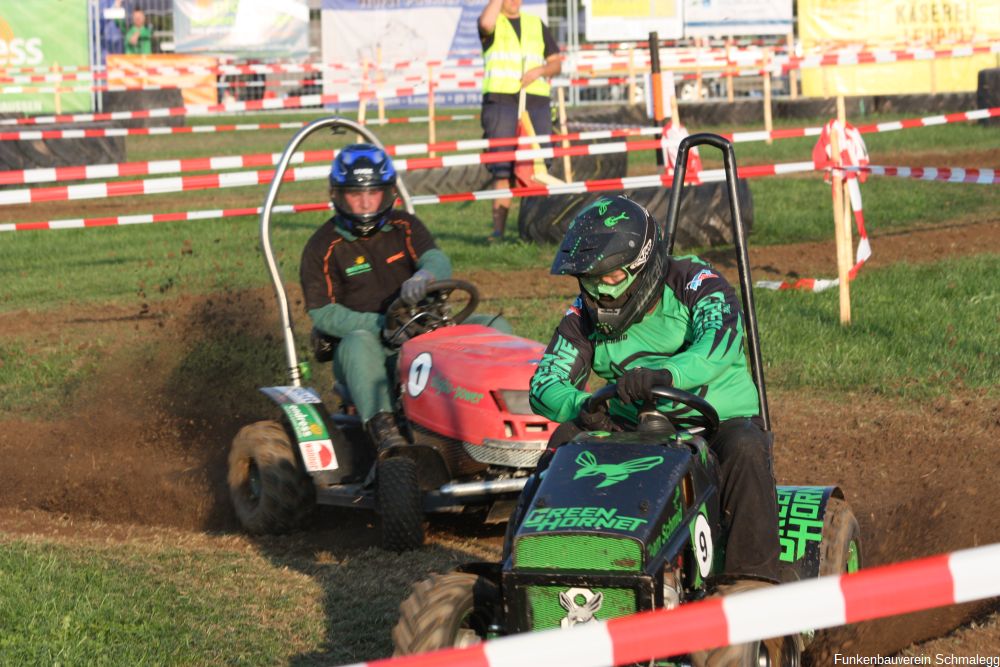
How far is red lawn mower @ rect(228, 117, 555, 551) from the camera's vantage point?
6.04m

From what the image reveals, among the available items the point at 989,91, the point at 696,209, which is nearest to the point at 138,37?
the point at 989,91

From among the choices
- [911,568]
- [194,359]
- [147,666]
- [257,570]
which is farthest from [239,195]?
[911,568]

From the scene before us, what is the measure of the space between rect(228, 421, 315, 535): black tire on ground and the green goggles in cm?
252

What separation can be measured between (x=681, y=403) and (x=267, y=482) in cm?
276

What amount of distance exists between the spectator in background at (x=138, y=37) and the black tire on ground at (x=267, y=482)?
2769 centimetres

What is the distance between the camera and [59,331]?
1107 centimetres

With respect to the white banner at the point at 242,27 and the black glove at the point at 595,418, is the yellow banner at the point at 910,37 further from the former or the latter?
the black glove at the point at 595,418

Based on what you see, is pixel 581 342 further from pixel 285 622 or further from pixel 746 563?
pixel 285 622

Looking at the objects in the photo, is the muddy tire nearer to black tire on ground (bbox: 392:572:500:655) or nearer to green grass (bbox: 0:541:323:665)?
black tire on ground (bbox: 392:572:500:655)

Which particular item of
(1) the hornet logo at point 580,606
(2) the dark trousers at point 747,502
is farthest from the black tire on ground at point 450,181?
(1) the hornet logo at point 580,606

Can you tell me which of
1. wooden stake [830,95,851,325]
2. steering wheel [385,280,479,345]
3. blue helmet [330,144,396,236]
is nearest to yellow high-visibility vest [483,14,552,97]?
wooden stake [830,95,851,325]

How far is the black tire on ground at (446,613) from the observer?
153 inches

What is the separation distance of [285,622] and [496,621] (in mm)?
1381

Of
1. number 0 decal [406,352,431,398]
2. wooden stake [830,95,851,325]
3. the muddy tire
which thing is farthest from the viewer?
wooden stake [830,95,851,325]
